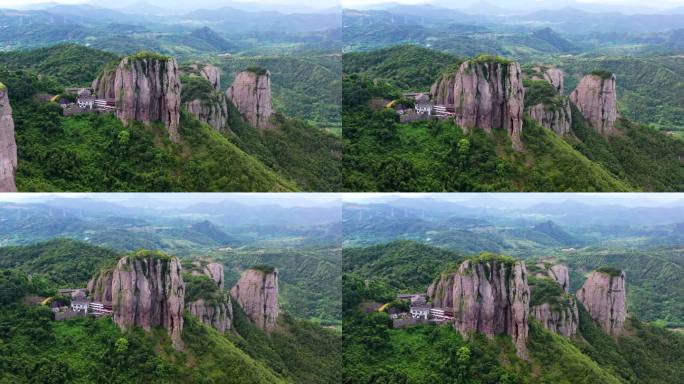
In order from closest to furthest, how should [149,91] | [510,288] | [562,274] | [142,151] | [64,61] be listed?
[142,151] < [149,91] < [510,288] < [64,61] < [562,274]

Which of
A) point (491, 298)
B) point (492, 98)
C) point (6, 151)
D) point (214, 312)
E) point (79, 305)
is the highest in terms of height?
point (492, 98)

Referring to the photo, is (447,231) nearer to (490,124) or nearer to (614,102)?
(490,124)

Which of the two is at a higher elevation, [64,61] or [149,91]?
[64,61]

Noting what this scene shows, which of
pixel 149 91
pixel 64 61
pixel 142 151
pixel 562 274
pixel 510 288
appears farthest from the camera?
pixel 562 274

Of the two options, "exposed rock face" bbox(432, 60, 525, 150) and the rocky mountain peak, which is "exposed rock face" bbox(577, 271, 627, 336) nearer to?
the rocky mountain peak

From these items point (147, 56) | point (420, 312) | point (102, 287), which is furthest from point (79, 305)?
point (420, 312)

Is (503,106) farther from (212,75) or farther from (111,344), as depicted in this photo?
(111,344)

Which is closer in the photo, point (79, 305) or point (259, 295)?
point (79, 305)
